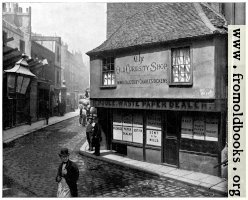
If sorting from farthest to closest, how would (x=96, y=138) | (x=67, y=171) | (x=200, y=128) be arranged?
(x=96, y=138)
(x=200, y=128)
(x=67, y=171)

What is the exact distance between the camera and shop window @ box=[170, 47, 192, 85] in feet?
34.9

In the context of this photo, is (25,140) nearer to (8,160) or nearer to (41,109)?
(8,160)

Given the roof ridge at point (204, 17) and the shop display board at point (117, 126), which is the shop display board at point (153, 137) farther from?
the roof ridge at point (204, 17)

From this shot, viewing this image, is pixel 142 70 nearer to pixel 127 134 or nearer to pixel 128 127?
pixel 128 127

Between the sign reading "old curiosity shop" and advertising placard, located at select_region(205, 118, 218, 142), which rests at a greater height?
the sign reading "old curiosity shop"

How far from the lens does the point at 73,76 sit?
4894cm

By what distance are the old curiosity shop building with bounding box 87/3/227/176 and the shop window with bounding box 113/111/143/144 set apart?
0.05m

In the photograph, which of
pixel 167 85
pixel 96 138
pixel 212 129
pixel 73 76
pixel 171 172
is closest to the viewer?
pixel 212 129

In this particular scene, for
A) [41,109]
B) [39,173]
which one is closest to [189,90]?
[39,173]

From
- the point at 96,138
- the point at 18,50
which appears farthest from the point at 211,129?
the point at 18,50

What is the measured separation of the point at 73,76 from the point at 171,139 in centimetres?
3940

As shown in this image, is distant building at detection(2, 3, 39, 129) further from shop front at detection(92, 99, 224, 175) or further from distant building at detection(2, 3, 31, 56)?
shop front at detection(92, 99, 224, 175)

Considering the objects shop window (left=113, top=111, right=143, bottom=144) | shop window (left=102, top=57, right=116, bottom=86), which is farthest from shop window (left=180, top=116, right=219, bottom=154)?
shop window (left=102, top=57, right=116, bottom=86)

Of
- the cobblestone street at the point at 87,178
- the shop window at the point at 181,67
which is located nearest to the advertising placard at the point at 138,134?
the cobblestone street at the point at 87,178
